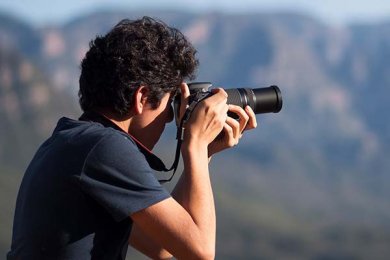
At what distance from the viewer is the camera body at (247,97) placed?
4656 mm

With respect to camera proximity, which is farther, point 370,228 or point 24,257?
point 370,228

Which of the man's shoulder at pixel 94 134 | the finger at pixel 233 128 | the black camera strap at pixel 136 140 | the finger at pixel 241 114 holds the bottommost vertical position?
the man's shoulder at pixel 94 134

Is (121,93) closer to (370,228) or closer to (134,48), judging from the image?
(134,48)

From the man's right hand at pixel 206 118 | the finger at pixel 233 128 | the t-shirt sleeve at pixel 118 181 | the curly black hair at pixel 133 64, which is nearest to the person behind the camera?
the t-shirt sleeve at pixel 118 181

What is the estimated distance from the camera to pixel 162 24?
15.0 feet

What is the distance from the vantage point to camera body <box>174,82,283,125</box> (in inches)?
183

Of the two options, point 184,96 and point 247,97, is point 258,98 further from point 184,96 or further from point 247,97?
point 184,96

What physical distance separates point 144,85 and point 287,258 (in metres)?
175

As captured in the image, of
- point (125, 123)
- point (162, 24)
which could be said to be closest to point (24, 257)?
point (125, 123)

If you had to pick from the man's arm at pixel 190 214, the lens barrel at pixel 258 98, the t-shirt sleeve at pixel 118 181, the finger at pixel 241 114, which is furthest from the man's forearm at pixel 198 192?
the lens barrel at pixel 258 98

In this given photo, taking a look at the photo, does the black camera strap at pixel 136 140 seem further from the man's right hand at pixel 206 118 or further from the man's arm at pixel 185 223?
the man's arm at pixel 185 223

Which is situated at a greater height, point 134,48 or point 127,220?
point 134,48

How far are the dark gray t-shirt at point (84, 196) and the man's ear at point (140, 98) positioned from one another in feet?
0.74

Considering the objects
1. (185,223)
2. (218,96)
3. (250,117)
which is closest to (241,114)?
(250,117)
